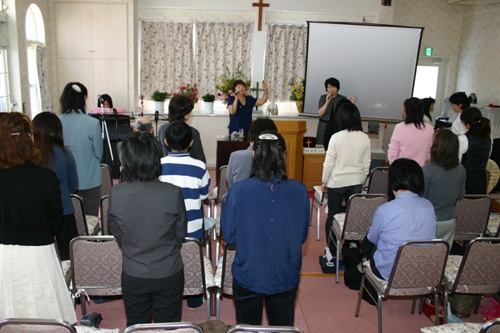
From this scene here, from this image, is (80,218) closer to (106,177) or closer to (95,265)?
(95,265)

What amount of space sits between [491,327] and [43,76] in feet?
21.7

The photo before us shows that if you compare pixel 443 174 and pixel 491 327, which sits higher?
pixel 443 174

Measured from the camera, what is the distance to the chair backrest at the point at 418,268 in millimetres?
2816

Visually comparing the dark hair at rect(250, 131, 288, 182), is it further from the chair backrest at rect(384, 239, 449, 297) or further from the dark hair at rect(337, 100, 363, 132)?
the dark hair at rect(337, 100, 363, 132)

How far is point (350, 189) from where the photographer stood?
4176 mm

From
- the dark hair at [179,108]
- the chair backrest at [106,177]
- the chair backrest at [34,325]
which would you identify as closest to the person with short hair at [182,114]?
the dark hair at [179,108]

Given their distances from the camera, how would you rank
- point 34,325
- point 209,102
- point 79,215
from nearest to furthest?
point 34,325
point 79,215
point 209,102

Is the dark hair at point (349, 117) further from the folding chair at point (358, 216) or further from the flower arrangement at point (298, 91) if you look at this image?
the flower arrangement at point (298, 91)

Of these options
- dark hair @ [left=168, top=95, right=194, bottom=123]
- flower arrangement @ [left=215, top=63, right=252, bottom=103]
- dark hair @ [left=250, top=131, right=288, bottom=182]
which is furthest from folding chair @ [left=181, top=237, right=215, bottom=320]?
flower arrangement @ [left=215, top=63, right=252, bottom=103]

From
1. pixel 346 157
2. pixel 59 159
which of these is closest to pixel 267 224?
pixel 59 159

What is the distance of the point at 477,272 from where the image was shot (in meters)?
3.03

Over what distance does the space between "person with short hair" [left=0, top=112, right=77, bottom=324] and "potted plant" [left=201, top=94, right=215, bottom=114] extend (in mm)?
5367

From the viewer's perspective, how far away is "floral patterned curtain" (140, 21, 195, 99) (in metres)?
7.87

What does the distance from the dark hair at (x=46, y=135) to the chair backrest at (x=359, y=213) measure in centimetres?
220
